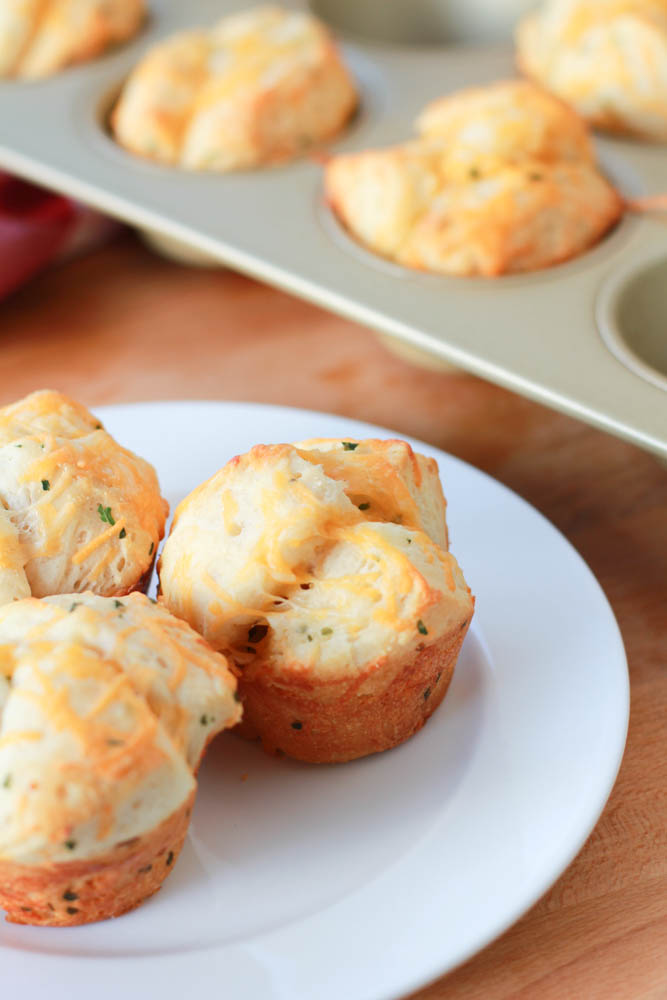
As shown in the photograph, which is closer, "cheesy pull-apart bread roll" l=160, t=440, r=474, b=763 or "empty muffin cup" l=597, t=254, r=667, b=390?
"cheesy pull-apart bread roll" l=160, t=440, r=474, b=763

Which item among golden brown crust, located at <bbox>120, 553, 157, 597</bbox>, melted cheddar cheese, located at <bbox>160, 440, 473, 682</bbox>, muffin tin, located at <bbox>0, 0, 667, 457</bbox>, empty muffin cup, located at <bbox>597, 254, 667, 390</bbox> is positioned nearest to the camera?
melted cheddar cheese, located at <bbox>160, 440, 473, 682</bbox>

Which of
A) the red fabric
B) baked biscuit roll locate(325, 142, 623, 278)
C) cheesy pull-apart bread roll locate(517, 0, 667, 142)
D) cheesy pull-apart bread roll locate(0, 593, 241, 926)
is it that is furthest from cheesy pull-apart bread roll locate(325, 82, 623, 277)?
cheesy pull-apart bread roll locate(0, 593, 241, 926)

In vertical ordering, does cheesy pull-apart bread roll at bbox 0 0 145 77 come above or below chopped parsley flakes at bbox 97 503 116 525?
above

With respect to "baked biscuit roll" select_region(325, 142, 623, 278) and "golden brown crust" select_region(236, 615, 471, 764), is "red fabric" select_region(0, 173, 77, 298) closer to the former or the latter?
"baked biscuit roll" select_region(325, 142, 623, 278)

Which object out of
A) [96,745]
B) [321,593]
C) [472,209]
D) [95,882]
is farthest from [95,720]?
[472,209]

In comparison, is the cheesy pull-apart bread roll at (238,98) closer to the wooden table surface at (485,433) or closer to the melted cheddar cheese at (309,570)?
the wooden table surface at (485,433)

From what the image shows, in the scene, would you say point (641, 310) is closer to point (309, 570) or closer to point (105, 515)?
point (309, 570)
